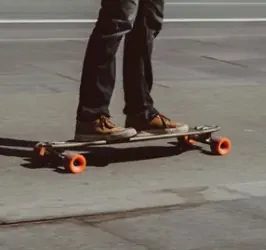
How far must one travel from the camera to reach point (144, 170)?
7055mm

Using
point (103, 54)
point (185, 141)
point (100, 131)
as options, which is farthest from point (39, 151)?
point (185, 141)

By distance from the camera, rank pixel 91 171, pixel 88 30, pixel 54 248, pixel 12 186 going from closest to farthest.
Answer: pixel 54 248 → pixel 12 186 → pixel 91 171 → pixel 88 30

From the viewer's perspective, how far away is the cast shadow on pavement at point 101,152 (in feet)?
23.2

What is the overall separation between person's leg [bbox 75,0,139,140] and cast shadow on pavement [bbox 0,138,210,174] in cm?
26

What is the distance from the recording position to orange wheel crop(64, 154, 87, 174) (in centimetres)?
680

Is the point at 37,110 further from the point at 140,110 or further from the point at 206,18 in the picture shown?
the point at 206,18

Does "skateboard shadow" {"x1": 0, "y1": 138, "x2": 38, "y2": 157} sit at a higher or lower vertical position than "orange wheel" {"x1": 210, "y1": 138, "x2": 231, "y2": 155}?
lower

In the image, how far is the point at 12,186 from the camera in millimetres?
6488

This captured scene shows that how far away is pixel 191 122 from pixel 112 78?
1689 mm

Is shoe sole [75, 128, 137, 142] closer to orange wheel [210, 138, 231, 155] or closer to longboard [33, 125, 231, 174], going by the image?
longboard [33, 125, 231, 174]

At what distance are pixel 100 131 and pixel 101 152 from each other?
0.44 m

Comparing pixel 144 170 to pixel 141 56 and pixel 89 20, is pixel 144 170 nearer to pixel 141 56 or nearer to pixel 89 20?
pixel 141 56

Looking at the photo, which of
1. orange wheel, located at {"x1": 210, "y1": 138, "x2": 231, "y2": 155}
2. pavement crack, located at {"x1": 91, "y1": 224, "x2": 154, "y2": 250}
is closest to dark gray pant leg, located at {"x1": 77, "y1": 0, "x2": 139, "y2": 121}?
orange wheel, located at {"x1": 210, "y1": 138, "x2": 231, "y2": 155}

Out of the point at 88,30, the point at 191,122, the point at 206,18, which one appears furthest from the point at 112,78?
the point at 206,18
